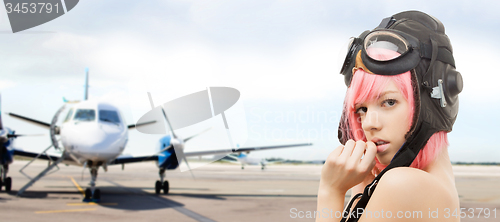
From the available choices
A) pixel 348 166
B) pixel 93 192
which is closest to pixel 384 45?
pixel 348 166

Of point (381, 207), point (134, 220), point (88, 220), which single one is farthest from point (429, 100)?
point (88, 220)

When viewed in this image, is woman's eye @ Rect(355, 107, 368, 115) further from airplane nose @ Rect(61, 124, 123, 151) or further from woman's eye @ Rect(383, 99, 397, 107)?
airplane nose @ Rect(61, 124, 123, 151)

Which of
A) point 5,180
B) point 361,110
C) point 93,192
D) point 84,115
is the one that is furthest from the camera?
point 5,180

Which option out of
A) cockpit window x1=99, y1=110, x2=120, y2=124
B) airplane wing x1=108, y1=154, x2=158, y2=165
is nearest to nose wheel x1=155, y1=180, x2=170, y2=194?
airplane wing x1=108, y1=154, x2=158, y2=165

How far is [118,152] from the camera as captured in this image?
9.98 m

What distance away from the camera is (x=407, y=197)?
100 centimetres

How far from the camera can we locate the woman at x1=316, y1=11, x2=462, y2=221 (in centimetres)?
108

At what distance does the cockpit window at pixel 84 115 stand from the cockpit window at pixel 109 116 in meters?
0.23

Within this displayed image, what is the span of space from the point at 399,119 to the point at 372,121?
0.09m

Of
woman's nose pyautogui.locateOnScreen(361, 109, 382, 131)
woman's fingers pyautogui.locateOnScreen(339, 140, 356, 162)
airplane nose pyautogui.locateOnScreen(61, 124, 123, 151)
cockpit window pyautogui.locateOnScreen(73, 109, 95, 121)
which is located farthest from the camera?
cockpit window pyautogui.locateOnScreen(73, 109, 95, 121)

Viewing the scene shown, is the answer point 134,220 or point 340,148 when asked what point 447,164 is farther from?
point 134,220

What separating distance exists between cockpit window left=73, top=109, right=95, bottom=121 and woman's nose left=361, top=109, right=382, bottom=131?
10044mm

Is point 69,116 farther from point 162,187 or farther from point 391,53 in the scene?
point 391,53

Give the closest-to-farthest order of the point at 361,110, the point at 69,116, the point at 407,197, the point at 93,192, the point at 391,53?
the point at 407,197, the point at 391,53, the point at 361,110, the point at 69,116, the point at 93,192
